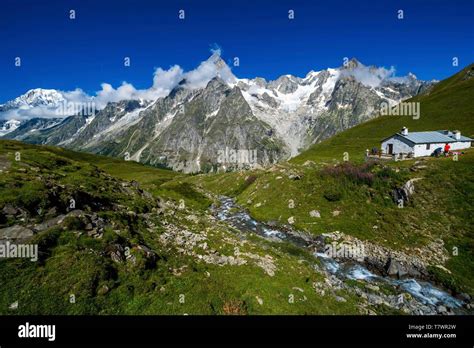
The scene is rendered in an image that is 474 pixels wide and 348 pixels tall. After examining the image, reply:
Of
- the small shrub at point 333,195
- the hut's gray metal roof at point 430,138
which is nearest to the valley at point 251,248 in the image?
the small shrub at point 333,195

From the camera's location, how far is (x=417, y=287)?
100.0 ft

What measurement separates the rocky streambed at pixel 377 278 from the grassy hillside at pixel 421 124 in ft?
239

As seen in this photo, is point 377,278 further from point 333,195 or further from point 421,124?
point 421,124

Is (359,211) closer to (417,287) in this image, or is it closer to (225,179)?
(417,287)

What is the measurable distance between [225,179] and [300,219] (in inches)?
2388

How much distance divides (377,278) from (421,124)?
127177 millimetres

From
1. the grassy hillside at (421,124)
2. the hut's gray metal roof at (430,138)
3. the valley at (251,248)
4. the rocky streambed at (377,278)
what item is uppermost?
the grassy hillside at (421,124)

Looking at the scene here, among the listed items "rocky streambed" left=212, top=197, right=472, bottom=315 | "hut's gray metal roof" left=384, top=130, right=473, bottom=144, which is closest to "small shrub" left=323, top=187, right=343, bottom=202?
"rocky streambed" left=212, top=197, right=472, bottom=315

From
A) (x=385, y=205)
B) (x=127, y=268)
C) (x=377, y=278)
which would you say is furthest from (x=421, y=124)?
(x=127, y=268)

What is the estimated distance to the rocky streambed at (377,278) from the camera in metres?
26.8

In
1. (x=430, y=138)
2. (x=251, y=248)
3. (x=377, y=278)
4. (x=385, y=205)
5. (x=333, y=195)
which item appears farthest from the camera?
(x=430, y=138)

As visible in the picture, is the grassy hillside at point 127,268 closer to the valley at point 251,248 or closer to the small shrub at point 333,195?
the valley at point 251,248

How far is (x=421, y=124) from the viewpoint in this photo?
432 ft

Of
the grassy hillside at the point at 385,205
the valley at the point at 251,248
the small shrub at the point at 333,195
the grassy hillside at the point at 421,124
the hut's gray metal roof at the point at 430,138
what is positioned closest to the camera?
the valley at the point at 251,248
